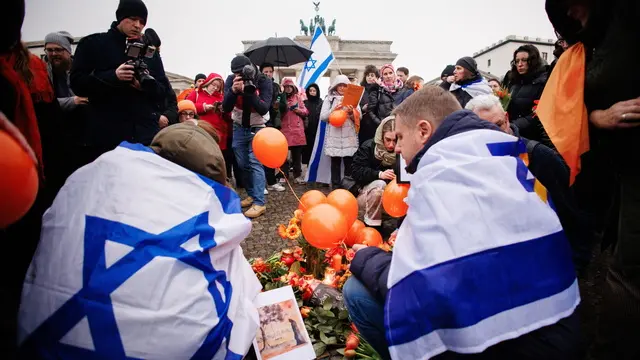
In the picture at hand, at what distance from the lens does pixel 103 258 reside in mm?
1244

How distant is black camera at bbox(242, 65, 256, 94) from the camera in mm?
4273

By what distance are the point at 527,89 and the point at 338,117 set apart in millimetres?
2654

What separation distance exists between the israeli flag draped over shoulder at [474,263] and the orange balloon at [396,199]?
1.66 metres

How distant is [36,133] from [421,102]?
1.77m

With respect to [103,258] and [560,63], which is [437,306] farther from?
[560,63]

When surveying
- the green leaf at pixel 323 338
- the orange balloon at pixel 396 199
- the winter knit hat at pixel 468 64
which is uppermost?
the winter knit hat at pixel 468 64

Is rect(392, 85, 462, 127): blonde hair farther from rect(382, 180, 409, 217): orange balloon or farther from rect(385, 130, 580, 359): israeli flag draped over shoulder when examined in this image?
rect(382, 180, 409, 217): orange balloon

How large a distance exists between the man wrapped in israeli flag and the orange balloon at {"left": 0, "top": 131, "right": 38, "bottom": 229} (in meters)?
1.16

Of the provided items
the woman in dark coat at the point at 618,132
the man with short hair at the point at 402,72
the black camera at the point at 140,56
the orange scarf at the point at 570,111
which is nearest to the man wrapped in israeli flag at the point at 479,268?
the woman in dark coat at the point at 618,132

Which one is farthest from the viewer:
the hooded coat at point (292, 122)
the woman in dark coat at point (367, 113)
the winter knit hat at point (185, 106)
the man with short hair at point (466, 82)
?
the hooded coat at point (292, 122)

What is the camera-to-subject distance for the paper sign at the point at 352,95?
536 centimetres

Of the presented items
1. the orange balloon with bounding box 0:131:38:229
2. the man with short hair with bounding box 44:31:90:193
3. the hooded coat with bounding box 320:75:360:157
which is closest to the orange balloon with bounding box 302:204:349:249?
the orange balloon with bounding box 0:131:38:229

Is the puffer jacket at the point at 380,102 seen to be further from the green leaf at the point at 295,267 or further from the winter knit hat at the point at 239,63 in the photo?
the green leaf at the point at 295,267

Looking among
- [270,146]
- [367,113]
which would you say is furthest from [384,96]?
[270,146]
